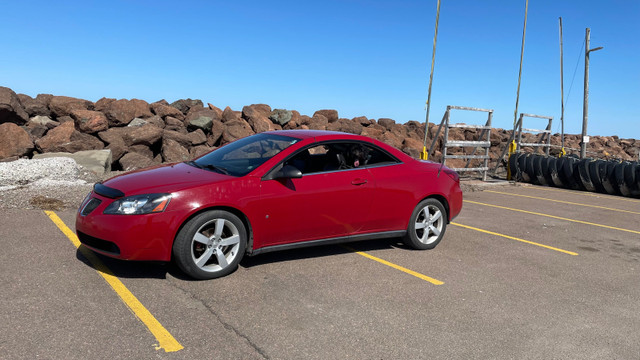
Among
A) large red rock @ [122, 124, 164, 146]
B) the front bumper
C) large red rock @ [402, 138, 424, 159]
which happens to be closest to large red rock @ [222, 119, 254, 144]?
large red rock @ [122, 124, 164, 146]

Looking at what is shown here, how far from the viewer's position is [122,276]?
4.87 metres

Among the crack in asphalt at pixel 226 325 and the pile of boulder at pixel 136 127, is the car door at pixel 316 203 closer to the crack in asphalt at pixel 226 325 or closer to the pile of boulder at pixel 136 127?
the crack in asphalt at pixel 226 325

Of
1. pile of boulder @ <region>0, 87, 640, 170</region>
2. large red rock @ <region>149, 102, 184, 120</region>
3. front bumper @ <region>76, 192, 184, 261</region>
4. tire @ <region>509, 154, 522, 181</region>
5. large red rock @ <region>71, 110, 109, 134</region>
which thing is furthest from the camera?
large red rock @ <region>149, 102, 184, 120</region>

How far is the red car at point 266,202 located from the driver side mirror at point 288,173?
0.01m

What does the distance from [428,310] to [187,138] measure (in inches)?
591

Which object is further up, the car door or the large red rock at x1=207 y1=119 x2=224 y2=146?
the large red rock at x1=207 y1=119 x2=224 y2=146

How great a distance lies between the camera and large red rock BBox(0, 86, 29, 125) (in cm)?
1706

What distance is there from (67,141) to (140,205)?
12.6 meters

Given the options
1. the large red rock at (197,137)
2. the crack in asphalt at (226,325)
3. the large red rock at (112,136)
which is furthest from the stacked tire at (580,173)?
the crack in asphalt at (226,325)

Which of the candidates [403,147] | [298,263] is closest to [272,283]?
[298,263]

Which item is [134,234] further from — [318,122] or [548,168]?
[318,122]

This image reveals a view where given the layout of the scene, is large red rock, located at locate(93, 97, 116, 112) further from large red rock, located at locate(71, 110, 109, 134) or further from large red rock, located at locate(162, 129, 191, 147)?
large red rock, located at locate(162, 129, 191, 147)

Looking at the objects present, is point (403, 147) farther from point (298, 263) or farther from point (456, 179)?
point (298, 263)

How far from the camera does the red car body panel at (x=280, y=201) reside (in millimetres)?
4566
